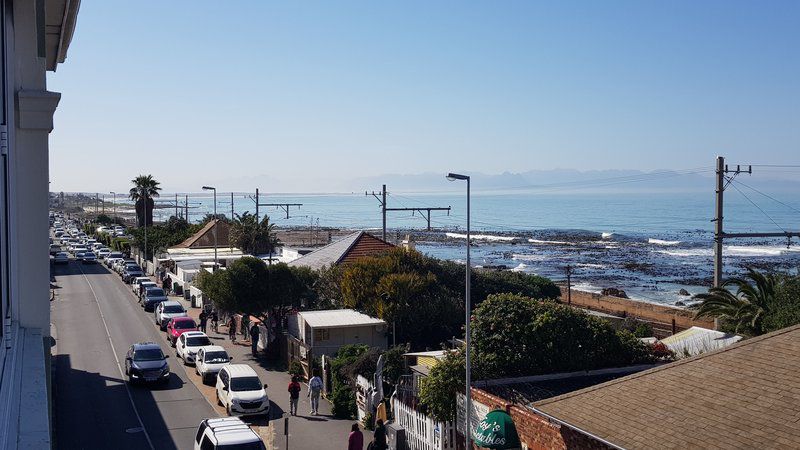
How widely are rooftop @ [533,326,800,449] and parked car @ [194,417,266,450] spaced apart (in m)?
5.85

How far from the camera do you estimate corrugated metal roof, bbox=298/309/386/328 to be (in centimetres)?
2639

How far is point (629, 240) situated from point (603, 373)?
11569 cm

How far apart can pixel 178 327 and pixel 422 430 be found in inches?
711

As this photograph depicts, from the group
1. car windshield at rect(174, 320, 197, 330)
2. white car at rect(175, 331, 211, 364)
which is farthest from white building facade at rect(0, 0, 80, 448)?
car windshield at rect(174, 320, 197, 330)

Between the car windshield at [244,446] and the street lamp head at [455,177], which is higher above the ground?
the street lamp head at [455,177]

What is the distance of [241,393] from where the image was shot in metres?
21.3

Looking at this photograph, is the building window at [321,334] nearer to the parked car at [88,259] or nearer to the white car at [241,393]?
the white car at [241,393]

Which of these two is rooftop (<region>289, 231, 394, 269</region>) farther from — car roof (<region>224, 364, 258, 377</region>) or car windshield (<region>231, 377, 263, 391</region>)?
car windshield (<region>231, 377, 263, 391</region>)

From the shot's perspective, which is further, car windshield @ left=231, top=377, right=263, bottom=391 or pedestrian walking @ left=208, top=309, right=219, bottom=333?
pedestrian walking @ left=208, top=309, right=219, bottom=333

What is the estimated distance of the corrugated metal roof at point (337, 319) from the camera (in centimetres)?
2639

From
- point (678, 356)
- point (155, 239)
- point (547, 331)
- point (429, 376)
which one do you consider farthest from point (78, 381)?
point (155, 239)

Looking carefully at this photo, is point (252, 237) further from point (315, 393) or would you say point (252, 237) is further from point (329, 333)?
point (315, 393)

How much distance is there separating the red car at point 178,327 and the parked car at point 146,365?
22.0 feet

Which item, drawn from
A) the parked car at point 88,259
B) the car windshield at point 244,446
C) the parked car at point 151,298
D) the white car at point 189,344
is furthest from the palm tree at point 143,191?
the car windshield at point 244,446
